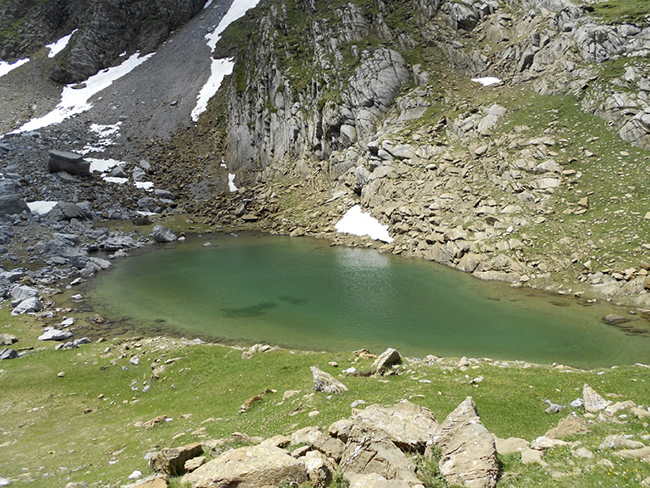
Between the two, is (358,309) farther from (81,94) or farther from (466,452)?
(81,94)

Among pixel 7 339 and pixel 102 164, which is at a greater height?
pixel 102 164

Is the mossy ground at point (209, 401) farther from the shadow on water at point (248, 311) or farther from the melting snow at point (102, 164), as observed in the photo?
the melting snow at point (102, 164)

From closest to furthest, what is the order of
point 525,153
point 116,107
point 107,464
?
point 107,464 → point 525,153 → point 116,107

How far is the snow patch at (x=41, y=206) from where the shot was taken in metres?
71.5

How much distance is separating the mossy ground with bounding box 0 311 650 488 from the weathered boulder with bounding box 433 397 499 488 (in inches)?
25.6

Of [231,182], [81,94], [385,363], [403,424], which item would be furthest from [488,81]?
[81,94]

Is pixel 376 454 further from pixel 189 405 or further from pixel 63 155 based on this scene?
pixel 63 155

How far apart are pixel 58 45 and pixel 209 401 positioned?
17790cm

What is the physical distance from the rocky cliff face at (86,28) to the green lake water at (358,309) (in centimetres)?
12081

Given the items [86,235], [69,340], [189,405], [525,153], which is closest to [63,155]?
[86,235]

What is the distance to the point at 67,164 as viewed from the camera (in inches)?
3548

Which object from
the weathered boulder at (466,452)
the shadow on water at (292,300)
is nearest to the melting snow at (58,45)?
the shadow on water at (292,300)

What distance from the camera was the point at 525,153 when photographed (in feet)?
181

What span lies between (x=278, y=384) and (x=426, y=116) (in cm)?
6733
